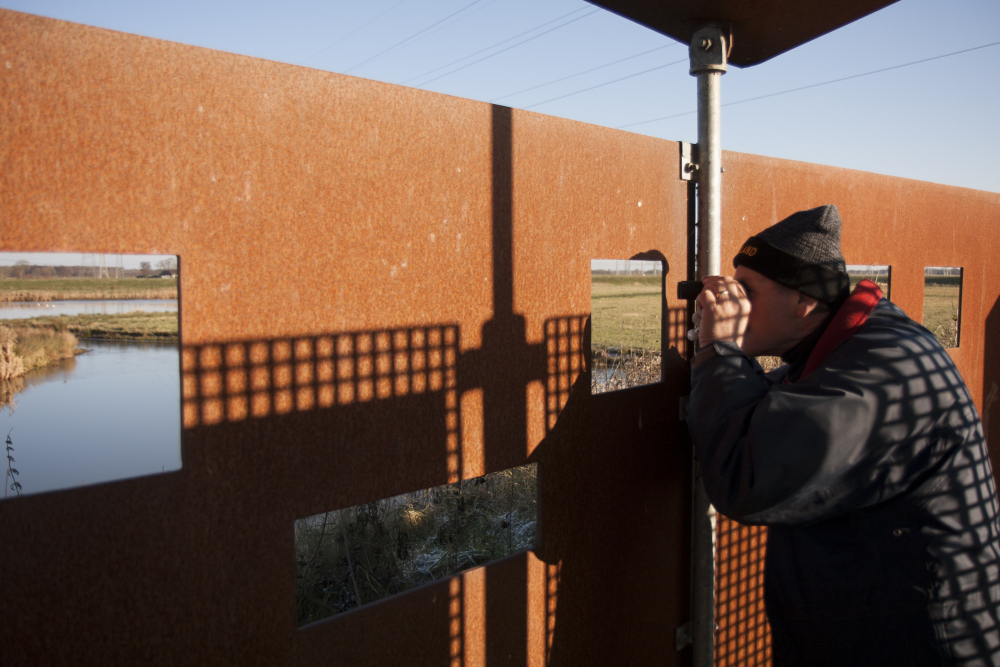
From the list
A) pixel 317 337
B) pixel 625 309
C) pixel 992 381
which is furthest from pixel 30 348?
pixel 625 309

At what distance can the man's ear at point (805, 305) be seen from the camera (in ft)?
4.85

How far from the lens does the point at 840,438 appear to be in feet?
3.84

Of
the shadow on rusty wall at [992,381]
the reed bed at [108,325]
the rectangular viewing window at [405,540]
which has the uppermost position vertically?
the reed bed at [108,325]

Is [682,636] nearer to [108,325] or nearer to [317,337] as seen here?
[317,337]

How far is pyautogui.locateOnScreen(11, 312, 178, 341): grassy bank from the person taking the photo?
585 centimetres

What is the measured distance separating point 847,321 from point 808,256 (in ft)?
0.62

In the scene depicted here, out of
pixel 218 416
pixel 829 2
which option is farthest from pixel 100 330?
pixel 829 2

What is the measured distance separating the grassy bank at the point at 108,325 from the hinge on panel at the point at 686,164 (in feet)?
18.5

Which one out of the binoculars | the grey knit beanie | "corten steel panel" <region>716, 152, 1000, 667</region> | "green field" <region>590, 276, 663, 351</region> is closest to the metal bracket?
"corten steel panel" <region>716, 152, 1000, 667</region>

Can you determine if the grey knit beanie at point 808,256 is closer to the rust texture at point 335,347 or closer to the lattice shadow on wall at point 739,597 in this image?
the rust texture at point 335,347

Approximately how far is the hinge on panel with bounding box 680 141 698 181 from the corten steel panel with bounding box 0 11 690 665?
0.17 meters

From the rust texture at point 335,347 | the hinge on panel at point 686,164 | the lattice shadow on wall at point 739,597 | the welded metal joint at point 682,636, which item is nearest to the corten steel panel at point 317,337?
the rust texture at point 335,347

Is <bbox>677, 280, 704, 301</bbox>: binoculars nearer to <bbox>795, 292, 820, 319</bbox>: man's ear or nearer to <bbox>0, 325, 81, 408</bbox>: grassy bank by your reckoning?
<bbox>795, 292, 820, 319</bbox>: man's ear

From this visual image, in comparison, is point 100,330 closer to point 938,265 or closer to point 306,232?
point 306,232
